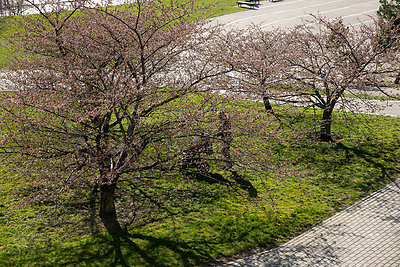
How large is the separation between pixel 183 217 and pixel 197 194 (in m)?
1.08

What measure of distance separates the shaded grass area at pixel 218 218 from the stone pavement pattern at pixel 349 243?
0.30 m

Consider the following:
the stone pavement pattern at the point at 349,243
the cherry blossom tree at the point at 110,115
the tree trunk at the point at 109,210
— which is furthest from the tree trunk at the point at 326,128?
the tree trunk at the point at 109,210

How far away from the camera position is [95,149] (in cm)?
838

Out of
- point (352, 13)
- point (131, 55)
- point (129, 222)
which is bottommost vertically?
point (129, 222)

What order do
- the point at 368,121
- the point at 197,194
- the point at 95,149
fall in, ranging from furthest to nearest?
the point at 368,121, the point at 197,194, the point at 95,149

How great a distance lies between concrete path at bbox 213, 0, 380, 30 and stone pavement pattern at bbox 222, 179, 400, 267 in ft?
67.7

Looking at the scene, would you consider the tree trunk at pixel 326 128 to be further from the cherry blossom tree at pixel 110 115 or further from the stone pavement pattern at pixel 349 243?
the cherry blossom tree at pixel 110 115

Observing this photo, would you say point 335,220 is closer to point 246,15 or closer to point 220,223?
point 220,223

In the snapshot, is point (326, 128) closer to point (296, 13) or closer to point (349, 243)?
point (349, 243)

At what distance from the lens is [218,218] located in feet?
30.3

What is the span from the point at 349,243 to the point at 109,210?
5266 millimetres

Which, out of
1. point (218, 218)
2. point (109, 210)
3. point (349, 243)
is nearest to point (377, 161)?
point (349, 243)

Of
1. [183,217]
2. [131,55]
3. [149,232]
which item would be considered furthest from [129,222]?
[131,55]

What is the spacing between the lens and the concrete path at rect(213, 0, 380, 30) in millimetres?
29828
